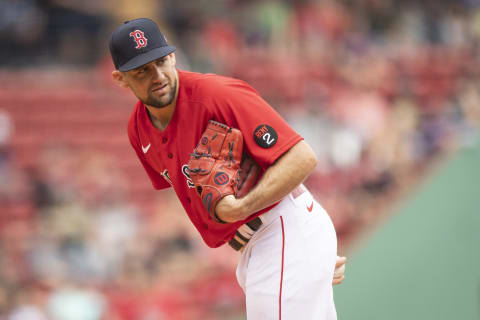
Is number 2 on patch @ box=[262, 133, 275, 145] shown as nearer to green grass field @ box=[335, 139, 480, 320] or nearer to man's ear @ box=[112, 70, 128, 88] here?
man's ear @ box=[112, 70, 128, 88]

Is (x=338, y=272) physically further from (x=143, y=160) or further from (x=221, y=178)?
(x=143, y=160)

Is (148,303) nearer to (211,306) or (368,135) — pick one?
(211,306)

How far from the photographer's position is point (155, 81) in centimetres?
280

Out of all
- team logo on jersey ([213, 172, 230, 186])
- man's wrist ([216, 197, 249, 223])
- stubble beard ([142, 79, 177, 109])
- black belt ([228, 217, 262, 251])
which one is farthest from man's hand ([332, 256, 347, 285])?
stubble beard ([142, 79, 177, 109])

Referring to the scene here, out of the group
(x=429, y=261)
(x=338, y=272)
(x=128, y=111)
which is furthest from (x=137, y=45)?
(x=128, y=111)

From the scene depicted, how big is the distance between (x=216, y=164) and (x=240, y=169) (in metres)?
0.17

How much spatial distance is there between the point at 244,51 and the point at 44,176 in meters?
3.95

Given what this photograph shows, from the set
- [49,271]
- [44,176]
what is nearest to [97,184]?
[44,176]

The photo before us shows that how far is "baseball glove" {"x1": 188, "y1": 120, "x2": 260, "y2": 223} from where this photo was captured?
2.70 meters

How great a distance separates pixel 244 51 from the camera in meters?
10.4

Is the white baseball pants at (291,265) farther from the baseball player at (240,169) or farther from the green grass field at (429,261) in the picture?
the green grass field at (429,261)

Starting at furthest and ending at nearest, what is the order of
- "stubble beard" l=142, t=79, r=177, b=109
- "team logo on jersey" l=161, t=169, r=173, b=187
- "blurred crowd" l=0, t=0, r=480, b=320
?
"blurred crowd" l=0, t=0, r=480, b=320 < "team logo on jersey" l=161, t=169, r=173, b=187 < "stubble beard" l=142, t=79, r=177, b=109

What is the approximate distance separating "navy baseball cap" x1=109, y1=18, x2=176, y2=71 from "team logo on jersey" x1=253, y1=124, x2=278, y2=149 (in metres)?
0.47

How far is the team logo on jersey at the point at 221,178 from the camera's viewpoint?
8.84 ft
